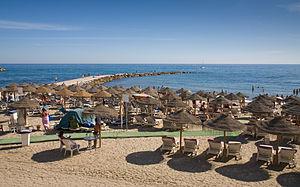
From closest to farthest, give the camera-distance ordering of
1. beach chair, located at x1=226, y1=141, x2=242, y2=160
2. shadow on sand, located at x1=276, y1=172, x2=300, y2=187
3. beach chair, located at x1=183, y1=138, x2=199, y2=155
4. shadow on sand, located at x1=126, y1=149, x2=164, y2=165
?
1. shadow on sand, located at x1=276, y1=172, x2=300, y2=187
2. shadow on sand, located at x1=126, y1=149, x2=164, y2=165
3. beach chair, located at x1=226, y1=141, x2=242, y2=160
4. beach chair, located at x1=183, y1=138, x2=199, y2=155

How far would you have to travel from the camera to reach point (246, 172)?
10.7m

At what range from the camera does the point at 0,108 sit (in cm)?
2459

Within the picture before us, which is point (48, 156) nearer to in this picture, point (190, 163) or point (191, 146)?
point (190, 163)

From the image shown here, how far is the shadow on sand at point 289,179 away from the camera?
9.80 meters

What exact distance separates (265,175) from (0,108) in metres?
21.3

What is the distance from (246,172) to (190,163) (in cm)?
203

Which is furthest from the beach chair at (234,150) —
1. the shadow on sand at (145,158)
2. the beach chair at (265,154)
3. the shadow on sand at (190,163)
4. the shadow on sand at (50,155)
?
the shadow on sand at (50,155)

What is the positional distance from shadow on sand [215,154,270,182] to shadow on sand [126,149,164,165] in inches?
93.7

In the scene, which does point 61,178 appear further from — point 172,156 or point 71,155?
point 172,156

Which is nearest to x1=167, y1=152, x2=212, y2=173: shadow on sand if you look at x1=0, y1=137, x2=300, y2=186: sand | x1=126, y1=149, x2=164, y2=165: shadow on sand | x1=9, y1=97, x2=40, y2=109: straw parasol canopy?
x1=0, y1=137, x2=300, y2=186: sand

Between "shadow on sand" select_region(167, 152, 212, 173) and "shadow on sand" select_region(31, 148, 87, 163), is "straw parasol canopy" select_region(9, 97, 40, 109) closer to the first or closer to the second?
"shadow on sand" select_region(31, 148, 87, 163)

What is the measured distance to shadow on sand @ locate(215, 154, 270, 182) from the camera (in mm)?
10211

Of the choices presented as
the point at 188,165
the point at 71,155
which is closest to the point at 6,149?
the point at 71,155

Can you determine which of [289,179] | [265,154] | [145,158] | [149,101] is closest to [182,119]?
[145,158]
